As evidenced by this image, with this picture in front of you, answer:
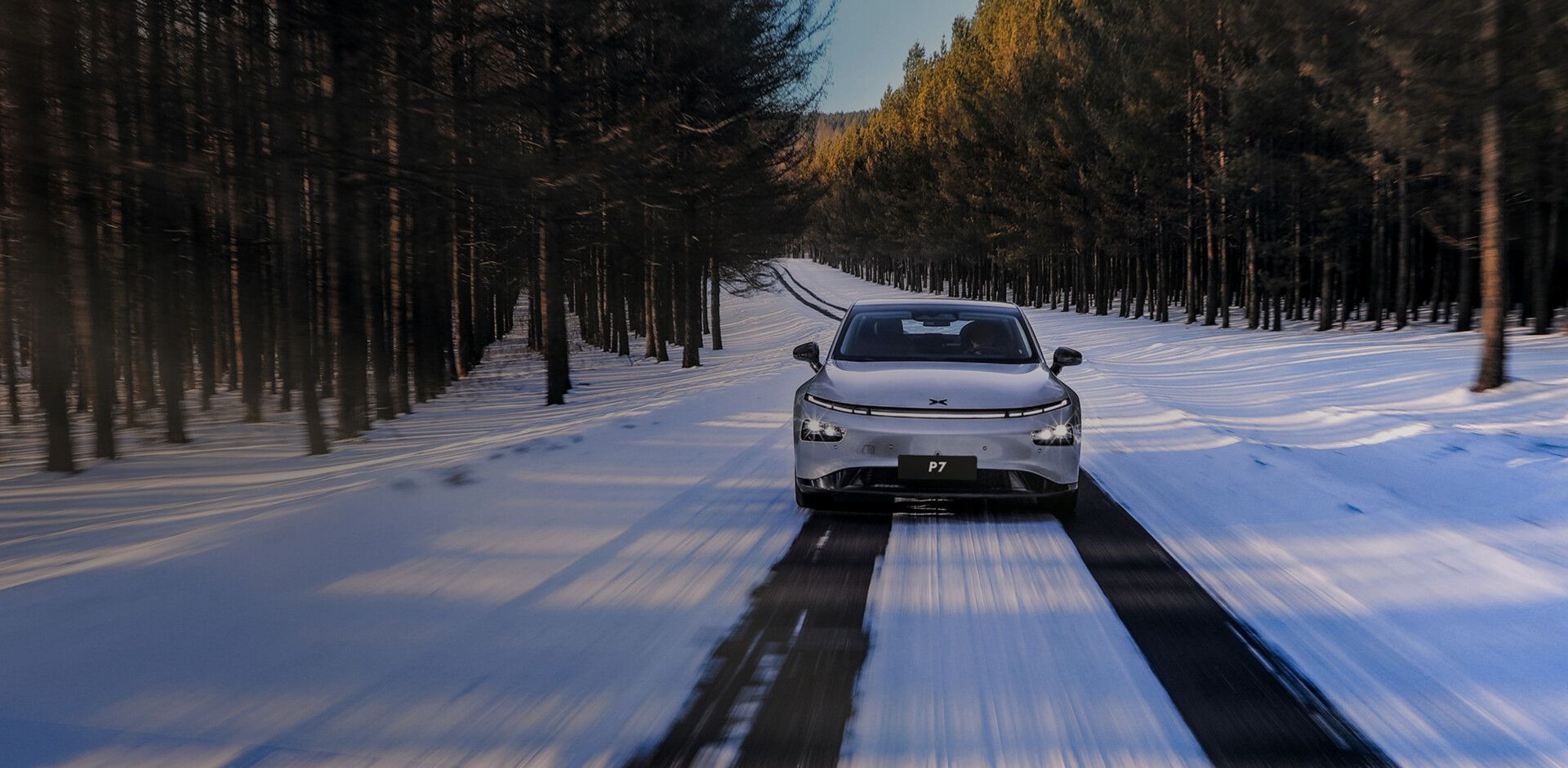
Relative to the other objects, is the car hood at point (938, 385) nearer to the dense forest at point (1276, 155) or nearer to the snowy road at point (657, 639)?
the snowy road at point (657, 639)

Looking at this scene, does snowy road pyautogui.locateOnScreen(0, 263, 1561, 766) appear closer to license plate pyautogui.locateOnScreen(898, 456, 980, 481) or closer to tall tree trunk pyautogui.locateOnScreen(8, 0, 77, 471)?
license plate pyautogui.locateOnScreen(898, 456, 980, 481)

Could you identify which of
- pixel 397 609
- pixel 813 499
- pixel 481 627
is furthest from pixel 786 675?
pixel 813 499

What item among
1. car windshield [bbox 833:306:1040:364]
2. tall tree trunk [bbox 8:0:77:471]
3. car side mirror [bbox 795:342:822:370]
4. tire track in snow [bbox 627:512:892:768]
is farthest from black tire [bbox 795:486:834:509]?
tall tree trunk [bbox 8:0:77:471]

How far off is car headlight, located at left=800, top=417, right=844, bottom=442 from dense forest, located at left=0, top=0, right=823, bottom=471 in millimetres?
7393

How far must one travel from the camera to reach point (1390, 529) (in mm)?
7062

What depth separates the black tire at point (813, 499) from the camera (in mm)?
7227

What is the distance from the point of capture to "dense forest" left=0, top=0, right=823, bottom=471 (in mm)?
11734

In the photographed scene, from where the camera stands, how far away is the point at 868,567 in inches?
237

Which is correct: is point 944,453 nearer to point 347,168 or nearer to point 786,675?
point 786,675

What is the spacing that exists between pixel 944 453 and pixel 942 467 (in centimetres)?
8

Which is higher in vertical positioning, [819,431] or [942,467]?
[819,431]

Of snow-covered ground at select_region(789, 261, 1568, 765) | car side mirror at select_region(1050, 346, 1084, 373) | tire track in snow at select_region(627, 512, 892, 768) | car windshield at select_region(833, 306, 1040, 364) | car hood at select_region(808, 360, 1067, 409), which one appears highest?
car windshield at select_region(833, 306, 1040, 364)

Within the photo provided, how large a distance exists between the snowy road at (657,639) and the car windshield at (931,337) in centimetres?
132

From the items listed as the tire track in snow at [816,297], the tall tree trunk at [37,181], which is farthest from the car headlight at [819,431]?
the tire track in snow at [816,297]
